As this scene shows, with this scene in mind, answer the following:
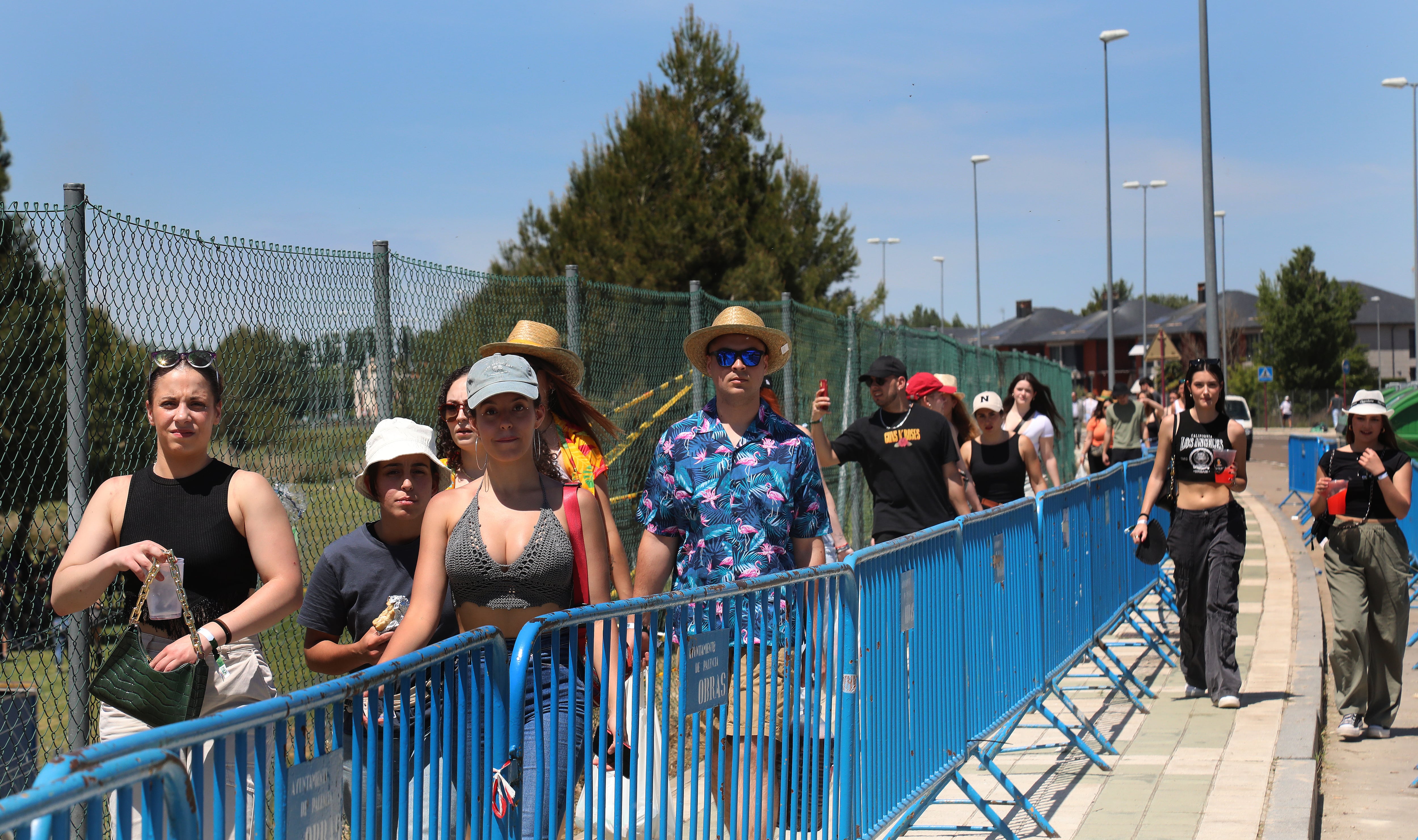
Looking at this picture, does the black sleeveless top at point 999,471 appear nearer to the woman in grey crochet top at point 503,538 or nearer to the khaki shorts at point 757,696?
the khaki shorts at point 757,696

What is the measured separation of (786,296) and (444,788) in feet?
26.3

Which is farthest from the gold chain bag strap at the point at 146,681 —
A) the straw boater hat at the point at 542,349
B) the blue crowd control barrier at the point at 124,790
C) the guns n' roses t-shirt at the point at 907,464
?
the guns n' roses t-shirt at the point at 907,464

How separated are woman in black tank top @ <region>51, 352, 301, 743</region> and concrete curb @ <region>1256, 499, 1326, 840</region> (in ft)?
12.7

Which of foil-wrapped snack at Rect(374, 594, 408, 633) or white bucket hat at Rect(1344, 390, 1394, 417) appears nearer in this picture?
foil-wrapped snack at Rect(374, 594, 408, 633)

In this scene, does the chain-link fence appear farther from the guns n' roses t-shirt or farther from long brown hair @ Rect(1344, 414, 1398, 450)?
long brown hair @ Rect(1344, 414, 1398, 450)

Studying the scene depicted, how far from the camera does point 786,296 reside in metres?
10.3

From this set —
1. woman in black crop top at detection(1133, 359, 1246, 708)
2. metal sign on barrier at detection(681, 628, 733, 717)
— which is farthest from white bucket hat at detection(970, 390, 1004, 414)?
metal sign on barrier at detection(681, 628, 733, 717)

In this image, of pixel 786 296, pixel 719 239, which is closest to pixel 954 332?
pixel 719 239

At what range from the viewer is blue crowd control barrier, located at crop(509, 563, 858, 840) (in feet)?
9.63

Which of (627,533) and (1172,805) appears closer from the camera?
(1172,805)

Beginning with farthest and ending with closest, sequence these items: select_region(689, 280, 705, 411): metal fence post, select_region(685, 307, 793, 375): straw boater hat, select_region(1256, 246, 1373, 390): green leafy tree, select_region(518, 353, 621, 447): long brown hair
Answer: select_region(1256, 246, 1373, 390): green leafy tree, select_region(689, 280, 705, 411): metal fence post, select_region(685, 307, 793, 375): straw boater hat, select_region(518, 353, 621, 447): long brown hair

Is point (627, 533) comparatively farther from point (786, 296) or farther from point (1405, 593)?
point (1405, 593)

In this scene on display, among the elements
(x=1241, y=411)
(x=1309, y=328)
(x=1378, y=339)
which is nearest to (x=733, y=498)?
(x=1241, y=411)

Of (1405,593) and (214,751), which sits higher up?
(214,751)
